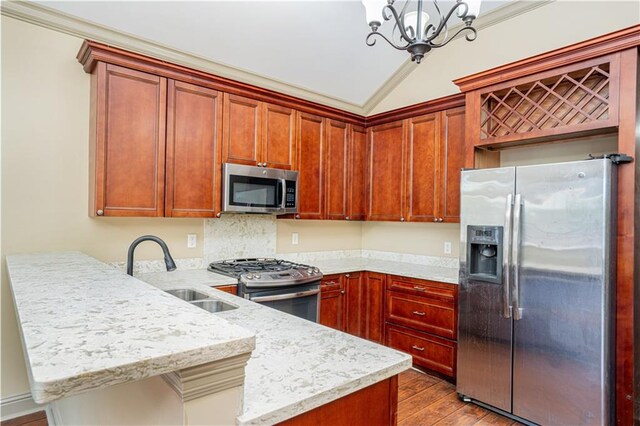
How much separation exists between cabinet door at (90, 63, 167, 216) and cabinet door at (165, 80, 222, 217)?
7 cm

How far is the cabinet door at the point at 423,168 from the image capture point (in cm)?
350

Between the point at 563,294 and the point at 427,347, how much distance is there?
1.28m

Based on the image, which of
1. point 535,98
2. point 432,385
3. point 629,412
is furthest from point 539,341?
point 535,98

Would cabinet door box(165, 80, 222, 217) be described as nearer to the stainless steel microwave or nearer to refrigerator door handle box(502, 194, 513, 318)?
the stainless steel microwave

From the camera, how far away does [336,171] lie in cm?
391

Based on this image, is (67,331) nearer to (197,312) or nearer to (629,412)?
(197,312)

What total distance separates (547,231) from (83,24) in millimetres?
3508

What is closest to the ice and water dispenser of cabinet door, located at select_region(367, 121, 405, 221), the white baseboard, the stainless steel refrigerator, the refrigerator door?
the stainless steel refrigerator

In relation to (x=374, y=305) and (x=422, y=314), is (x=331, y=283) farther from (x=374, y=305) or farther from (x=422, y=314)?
(x=422, y=314)

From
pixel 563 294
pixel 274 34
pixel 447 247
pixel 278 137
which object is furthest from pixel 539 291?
pixel 274 34

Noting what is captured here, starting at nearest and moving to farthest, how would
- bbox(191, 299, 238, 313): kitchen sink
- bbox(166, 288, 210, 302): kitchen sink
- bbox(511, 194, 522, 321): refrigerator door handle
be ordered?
bbox(191, 299, 238, 313): kitchen sink < bbox(166, 288, 210, 302): kitchen sink < bbox(511, 194, 522, 321): refrigerator door handle

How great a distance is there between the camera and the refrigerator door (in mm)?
2184

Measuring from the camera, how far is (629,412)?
2219mm

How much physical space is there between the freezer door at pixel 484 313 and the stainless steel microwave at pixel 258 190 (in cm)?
150
